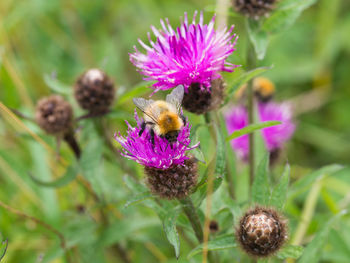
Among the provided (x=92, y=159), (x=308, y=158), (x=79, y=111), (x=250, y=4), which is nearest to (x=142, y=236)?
(x=92, y=159)

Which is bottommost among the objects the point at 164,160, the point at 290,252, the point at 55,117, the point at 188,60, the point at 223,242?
the point at 290,252

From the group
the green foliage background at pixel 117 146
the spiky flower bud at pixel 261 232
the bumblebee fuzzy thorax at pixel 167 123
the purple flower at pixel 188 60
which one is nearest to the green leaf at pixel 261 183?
the green foliage background at pixel 117 146

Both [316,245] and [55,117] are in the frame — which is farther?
[55,117]

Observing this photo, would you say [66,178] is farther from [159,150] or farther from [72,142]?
[159,150]

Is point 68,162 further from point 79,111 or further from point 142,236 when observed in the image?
point 142,236

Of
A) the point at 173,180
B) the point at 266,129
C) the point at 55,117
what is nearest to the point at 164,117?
the point at 173,180

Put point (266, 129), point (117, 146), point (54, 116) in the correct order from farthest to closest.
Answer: point (266, 129)
point (117, 146)
point (54, 116)

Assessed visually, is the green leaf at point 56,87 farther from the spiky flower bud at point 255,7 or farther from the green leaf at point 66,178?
the spiky flower bud at point 255,7
